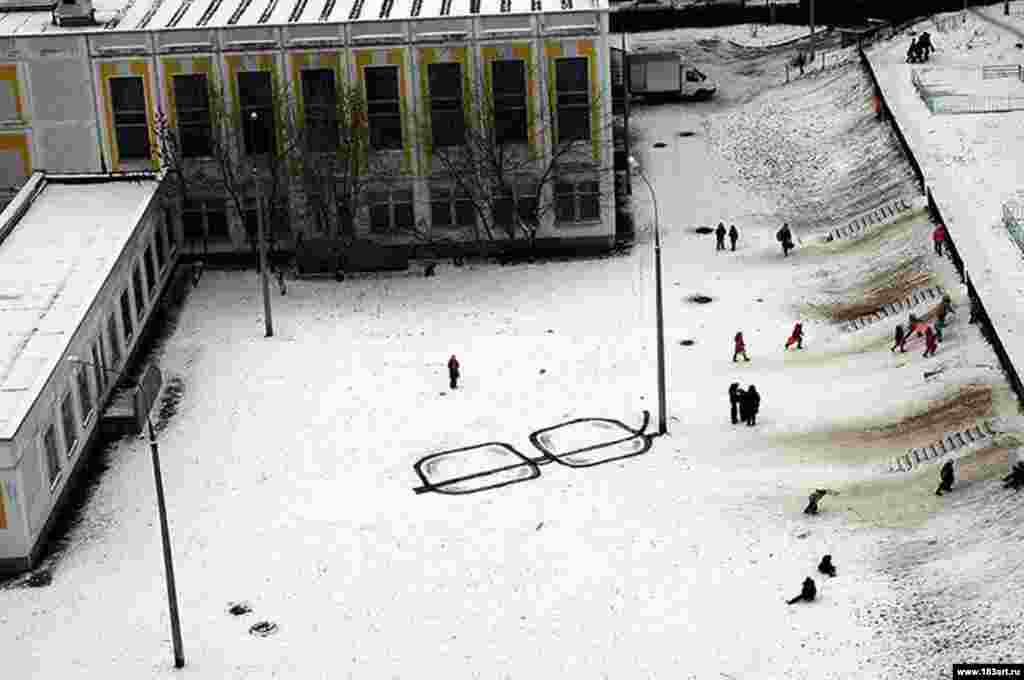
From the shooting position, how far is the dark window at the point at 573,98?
69312 millimetres

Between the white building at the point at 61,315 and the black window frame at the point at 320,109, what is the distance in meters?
6.45

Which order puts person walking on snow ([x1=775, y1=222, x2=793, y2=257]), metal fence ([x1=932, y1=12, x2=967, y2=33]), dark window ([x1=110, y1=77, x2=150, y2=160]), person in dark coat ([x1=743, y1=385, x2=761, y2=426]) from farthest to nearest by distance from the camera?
1. metal fence ([x1=932, y1=12, x2=967, y2=33])
2. dark window ([x1=110, y1=77, x2=150, y2=160])
3. person walking on snow ([x1=775, y1=222, x2=793, y2=257])
4. person in dark coat ([x1=743, y1=385, x2=761, y2=426])

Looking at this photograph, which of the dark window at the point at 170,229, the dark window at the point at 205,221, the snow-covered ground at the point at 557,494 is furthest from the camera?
the dark window at the point at 205,221

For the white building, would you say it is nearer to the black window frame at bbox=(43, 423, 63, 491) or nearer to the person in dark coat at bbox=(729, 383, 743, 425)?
the black window frame at bbox=(43, 423, 63, 491)

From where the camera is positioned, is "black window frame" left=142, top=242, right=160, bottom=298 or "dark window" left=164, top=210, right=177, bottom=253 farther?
"dark window" left=164, top=210, right=177, bottom=253

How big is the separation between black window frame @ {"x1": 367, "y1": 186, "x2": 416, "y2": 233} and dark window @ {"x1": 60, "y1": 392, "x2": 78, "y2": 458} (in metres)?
20.8

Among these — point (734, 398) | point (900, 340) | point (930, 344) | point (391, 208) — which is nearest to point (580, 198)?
point (391, 208)

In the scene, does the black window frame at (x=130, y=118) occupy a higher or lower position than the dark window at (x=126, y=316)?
higher

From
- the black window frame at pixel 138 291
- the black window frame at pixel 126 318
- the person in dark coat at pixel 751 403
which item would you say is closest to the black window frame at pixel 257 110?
the black window frame at pixel 138 291

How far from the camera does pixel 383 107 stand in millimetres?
69688

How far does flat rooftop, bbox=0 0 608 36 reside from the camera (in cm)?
6938

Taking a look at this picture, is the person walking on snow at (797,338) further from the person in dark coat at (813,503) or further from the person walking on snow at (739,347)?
the person in dark coat at (813,503)

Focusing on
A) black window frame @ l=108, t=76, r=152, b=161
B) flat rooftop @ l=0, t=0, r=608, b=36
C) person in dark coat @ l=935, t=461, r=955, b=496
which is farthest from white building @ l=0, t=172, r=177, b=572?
person in dark coat @ l=935, t=461, r=955, b=496

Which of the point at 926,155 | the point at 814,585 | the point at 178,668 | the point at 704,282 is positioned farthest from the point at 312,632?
the point at 926,155
